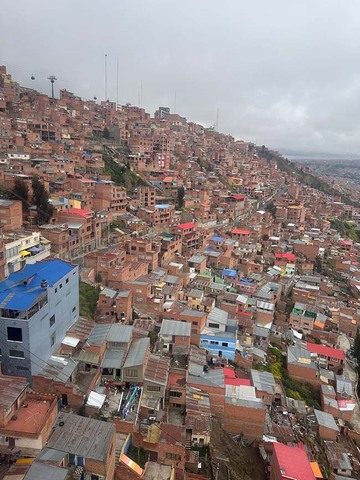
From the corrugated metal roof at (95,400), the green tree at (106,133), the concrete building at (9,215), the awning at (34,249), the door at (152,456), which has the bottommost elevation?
the door at (152,456)

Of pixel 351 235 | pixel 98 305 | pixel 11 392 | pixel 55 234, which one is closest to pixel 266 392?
pixel 98 305

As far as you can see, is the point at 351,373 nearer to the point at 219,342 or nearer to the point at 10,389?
the point at 219,342

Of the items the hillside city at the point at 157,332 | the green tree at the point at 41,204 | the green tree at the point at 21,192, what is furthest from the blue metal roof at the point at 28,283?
Answer: the green tree at the point at 21,192

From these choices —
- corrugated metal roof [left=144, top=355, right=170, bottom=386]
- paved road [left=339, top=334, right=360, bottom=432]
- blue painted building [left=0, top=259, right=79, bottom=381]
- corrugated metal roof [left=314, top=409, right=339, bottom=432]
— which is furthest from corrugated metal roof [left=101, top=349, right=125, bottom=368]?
paved road [left=339, top=334, right=360, bottom=432]

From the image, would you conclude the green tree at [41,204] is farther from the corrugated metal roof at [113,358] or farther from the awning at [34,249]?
the corrugated metal roof at [113,358]

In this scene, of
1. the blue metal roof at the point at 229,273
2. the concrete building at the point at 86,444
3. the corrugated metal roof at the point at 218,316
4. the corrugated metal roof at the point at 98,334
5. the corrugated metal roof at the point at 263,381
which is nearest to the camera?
the concrete building at the point at 86,444

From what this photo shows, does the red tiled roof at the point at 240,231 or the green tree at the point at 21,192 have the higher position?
the green tree at the point at 21,192

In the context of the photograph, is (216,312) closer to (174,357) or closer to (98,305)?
(174,357)
